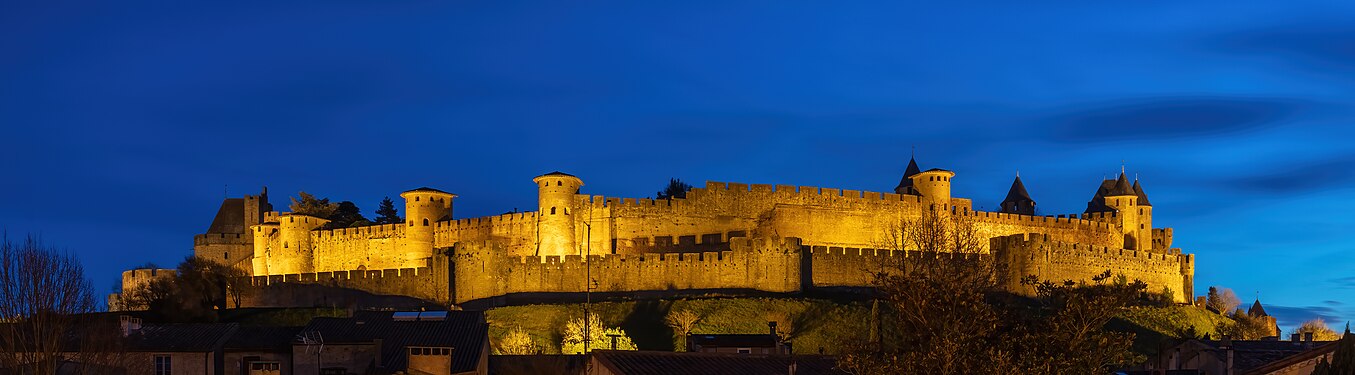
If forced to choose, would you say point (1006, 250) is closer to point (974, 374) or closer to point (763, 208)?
point (763, 208)

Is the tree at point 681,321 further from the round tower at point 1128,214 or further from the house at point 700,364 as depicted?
the round tower at point 1128,214

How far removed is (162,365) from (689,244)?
112 ft

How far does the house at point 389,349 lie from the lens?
156 feet

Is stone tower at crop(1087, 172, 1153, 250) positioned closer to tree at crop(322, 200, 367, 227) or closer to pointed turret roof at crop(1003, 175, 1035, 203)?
pointed turret roof at crop(1003, 175, 1035, 203)

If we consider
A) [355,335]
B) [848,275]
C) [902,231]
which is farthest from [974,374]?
[902,231]

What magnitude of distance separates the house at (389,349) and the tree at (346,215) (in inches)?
1954

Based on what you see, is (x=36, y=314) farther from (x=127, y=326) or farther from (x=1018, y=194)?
(x=1018, y=194)

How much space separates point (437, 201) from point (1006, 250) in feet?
97.7

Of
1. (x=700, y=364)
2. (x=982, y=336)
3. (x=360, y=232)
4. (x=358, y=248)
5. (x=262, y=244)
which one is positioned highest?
(x=360, y=232)

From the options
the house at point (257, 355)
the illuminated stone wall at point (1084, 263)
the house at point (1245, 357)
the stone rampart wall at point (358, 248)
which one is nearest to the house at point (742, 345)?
the house at point (1245, 357)

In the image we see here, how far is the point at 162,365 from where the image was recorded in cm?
5053

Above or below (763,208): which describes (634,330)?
below

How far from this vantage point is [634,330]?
7094 cm

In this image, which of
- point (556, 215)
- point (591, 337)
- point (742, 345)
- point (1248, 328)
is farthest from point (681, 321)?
point (1248, 328)
